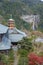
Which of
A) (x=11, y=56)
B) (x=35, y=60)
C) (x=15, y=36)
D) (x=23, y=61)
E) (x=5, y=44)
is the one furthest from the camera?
(x=15, y=36)

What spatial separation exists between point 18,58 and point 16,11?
2615 centimetres

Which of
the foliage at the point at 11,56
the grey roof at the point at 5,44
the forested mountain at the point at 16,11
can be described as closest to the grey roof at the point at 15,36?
the grey roof at the point at 5,44

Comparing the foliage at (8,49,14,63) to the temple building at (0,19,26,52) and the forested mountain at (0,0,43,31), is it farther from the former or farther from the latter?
the forested mountain at (0,0,43,31)

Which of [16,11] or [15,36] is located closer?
[15,36]

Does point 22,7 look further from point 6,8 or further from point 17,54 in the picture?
point 17,54

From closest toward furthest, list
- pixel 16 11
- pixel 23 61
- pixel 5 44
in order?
pixel 23 61, pixel 5 44, pixel 16 11

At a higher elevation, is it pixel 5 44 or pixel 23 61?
pixel 5 44

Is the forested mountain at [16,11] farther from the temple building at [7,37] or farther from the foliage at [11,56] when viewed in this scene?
the foliage at [11,56]

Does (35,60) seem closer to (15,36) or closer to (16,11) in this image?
(15,36)

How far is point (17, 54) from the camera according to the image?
11.2 meters

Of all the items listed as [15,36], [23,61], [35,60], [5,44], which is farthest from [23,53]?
[15,36]

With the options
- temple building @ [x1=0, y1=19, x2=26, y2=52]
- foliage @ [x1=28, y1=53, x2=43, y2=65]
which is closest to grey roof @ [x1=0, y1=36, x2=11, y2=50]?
temple building @ [x1=0, y1=19, x2=26, y2=52]

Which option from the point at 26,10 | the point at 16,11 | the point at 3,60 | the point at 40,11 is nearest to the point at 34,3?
the point at 40,11

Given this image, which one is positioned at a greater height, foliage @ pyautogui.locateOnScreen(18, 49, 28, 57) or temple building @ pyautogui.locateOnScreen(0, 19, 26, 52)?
temple building @ pyautogui.locateOnScreen(0, 19, 26, 52)
